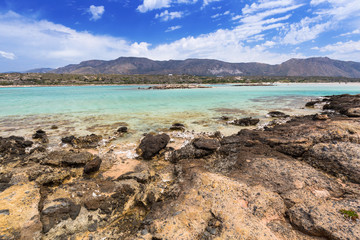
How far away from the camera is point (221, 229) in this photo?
3318mm

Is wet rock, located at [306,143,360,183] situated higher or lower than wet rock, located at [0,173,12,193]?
higher

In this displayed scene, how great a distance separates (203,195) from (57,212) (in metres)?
3.62

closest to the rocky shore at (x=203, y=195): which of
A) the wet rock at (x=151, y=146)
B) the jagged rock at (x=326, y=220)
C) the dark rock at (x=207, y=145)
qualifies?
the jagged rock at (x=326, y=220)

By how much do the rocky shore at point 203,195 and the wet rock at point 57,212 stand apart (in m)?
0.02

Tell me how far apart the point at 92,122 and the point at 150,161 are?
10047mm

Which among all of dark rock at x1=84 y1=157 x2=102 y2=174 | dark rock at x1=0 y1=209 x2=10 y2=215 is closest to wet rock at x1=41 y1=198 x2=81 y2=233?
dark rock at x1=0 y1=209 x2=10 y2=215

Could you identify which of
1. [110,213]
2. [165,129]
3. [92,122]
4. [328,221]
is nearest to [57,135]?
[92,122]

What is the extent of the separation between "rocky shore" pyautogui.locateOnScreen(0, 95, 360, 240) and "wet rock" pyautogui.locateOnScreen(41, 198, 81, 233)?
21 mm

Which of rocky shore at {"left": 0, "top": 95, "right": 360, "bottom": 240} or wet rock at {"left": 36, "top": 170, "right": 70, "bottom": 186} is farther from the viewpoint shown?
wet rock at {"left": 36, "top": 170, "right": 70, "bottom": 186}

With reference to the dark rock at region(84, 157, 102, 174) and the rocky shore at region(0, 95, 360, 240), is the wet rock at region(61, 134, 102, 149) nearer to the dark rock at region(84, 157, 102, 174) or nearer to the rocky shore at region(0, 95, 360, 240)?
the rocky shore at region(0, 95, 360, 240)

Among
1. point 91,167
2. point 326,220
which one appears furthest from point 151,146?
point 326,220

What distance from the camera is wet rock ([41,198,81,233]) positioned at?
150 inches

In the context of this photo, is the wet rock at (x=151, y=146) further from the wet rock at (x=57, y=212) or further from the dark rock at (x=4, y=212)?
the dark rock at (x=4, y=212)

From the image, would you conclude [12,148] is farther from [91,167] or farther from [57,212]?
[57,212]
